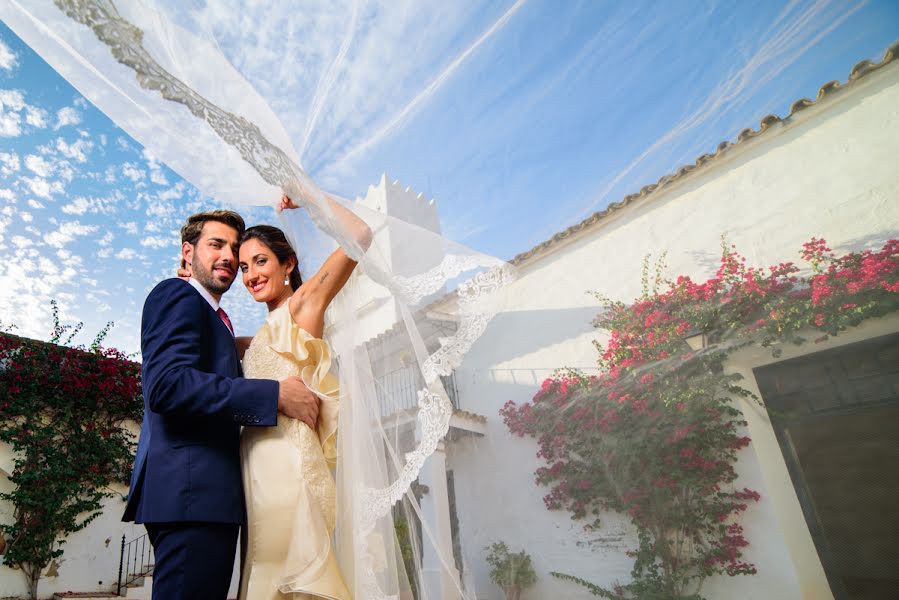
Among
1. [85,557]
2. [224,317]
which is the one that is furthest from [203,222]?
[85,557]

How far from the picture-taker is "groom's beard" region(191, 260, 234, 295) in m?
1.29

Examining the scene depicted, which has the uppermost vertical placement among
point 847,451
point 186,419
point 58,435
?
point 58,435

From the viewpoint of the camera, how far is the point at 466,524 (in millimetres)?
1211

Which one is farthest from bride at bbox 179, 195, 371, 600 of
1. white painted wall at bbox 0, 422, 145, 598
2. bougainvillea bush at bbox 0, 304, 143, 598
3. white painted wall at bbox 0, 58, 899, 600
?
white painted wall at bbox 0, 422, 145, 598

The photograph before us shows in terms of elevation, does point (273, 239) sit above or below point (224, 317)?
above

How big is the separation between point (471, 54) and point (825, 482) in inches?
56.1

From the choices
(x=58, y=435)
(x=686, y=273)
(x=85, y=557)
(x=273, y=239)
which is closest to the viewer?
(x=686, y=273)

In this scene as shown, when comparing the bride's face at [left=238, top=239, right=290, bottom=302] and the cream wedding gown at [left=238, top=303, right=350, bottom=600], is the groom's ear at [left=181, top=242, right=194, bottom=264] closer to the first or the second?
the bride's face at [left=238, top=239, right=290, bottom=302]

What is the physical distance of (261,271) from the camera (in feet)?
4.43

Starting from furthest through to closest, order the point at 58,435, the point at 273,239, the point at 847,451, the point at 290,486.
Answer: the point at 58,435
the point at 273,239
the point at 847,451
the point at 290,486

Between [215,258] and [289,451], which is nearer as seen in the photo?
[289,451]

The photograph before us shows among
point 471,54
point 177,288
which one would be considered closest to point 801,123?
point 471,54

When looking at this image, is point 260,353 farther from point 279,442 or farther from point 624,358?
point 624,358

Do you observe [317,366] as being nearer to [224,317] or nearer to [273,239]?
[224,317]
